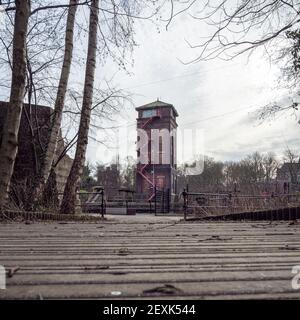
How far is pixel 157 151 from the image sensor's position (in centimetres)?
4294

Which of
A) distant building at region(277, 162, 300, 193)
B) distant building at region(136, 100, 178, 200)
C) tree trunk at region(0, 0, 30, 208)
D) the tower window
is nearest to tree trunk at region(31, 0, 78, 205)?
tree trunk at region(0, 0, 30, 208)

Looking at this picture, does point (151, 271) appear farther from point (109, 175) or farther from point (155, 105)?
point (109, 175)

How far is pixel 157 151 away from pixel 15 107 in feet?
122

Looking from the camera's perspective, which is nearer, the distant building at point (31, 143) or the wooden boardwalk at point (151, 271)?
the wooden boardwalk at point (151, 271)

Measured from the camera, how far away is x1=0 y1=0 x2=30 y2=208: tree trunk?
231 inches

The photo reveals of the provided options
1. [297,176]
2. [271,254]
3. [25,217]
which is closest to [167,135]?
[297,176]

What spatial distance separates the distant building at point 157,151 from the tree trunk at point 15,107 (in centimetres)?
3526

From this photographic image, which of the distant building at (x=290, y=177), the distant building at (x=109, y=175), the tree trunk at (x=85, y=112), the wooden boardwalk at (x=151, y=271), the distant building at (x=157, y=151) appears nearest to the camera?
the wooden boardwalk at (x=151, y=271)

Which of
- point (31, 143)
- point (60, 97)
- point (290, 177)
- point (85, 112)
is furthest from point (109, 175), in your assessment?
point (60, 97)

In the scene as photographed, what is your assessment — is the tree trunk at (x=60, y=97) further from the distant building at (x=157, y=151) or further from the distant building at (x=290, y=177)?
the distant building at (x=157, y=151)

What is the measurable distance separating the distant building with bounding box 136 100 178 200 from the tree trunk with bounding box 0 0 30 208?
35.3 m

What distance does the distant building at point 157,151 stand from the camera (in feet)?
139

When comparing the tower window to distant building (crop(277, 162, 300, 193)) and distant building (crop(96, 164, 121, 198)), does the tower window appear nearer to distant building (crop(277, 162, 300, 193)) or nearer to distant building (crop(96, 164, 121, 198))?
distant building (crop(96, 164, 121, 198))

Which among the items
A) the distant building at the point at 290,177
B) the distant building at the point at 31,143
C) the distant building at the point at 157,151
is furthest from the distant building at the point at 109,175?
the distant building at the point at 31,143
